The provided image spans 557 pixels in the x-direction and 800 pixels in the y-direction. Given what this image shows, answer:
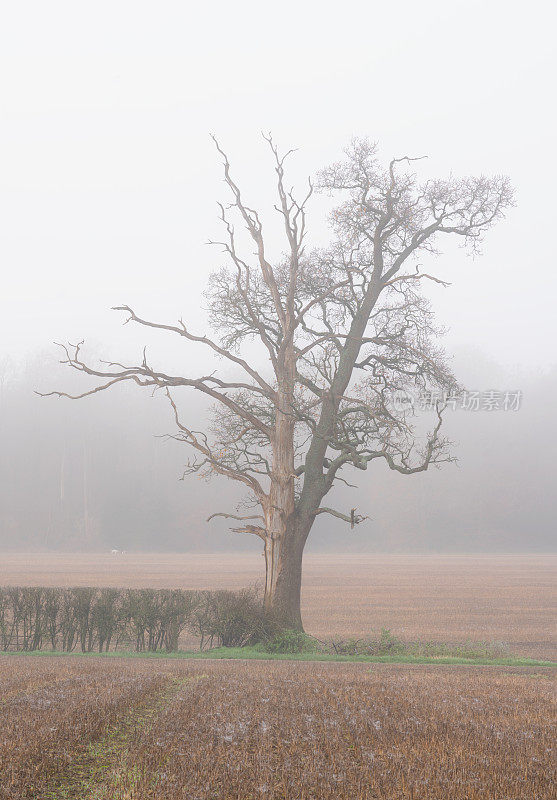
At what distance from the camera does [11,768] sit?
19.3 ft

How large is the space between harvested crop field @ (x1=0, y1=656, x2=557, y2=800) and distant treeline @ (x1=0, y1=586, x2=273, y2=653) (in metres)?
6.31

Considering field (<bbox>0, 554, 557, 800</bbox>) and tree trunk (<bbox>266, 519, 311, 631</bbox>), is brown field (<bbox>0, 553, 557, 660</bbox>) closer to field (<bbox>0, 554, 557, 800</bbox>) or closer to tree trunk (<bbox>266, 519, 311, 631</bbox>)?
tree trunk (<bbox>266, 519, 311, 631</bbox>)

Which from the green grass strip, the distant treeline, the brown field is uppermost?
the distant treeline

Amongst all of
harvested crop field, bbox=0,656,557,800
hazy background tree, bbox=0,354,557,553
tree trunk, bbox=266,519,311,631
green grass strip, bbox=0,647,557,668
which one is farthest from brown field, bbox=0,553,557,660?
hazy background tree, bbox=0,354,557,553

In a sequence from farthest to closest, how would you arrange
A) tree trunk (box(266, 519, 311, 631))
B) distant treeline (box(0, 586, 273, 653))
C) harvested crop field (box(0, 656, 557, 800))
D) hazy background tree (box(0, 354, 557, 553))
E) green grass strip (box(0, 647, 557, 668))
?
hazy background tree (box(0, 354, 557, 553))
tree trunk (box(266, 519, 311, 631))
distant treeline (box(0, 586, 273, 653))
green grass strip (box(0, 647, 557, 668))
harvested crop field (box(0, 656, 557, 800))

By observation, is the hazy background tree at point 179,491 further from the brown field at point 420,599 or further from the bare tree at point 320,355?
the bare tree at point 320,355

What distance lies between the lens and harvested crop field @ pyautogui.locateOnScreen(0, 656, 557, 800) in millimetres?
5664

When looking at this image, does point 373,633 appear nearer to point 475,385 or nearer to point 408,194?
point 408,194

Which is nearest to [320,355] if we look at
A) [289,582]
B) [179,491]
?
[289,582]

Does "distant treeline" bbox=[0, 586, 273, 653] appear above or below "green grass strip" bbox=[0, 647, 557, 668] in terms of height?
above

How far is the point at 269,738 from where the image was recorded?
7.10 metres

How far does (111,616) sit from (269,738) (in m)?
11.7

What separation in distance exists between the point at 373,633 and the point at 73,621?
9.33 meters

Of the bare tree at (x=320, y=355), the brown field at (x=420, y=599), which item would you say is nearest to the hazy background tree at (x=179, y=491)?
the brown field at (x=420, y=599)
